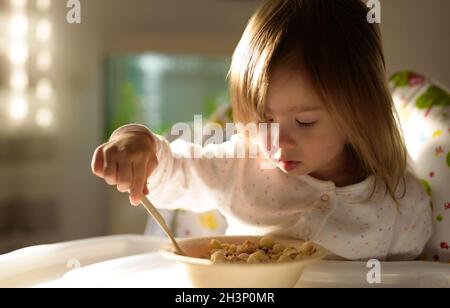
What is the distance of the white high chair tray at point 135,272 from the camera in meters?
0.61

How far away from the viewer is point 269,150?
2.24 ft

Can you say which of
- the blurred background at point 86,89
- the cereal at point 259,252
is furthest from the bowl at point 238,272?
the blurred background at point 86,89

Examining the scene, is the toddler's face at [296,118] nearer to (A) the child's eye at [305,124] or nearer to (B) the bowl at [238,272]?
(A) the child's eye at [305,124]

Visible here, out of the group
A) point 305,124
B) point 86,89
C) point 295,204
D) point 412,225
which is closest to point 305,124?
point 305,124

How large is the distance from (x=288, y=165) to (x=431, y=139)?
1.00ft

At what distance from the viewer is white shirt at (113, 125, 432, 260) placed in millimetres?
723

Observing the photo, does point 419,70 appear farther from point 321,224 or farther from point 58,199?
point 58,199

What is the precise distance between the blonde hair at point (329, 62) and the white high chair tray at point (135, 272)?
16cm

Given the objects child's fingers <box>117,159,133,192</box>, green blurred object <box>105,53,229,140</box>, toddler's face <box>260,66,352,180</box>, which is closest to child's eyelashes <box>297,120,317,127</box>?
toddler's face <box>260,66,352,180</box>

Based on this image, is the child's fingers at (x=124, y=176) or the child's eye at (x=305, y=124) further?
the child's eye at (x=305, y=124)

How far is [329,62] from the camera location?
0.66 meters

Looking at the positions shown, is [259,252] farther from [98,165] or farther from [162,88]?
[162,88]

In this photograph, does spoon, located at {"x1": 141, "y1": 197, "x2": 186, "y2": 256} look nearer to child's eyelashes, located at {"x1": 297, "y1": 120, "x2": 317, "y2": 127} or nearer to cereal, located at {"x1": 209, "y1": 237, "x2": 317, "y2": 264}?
cereal, located at {"x1": 209, "y1": 237, "x2": 317, "y2": 264}
